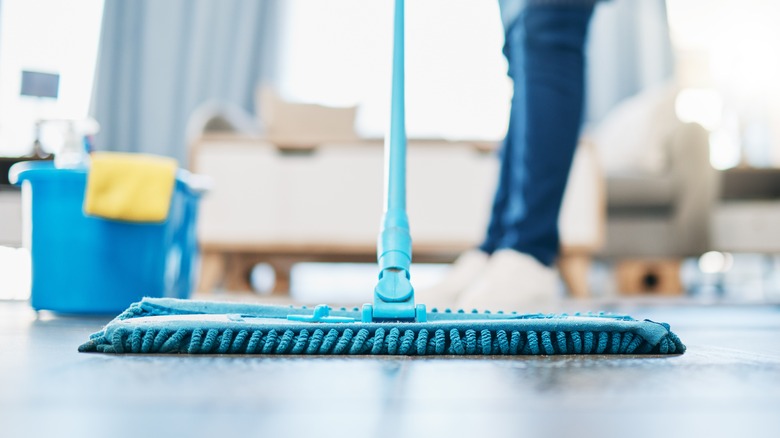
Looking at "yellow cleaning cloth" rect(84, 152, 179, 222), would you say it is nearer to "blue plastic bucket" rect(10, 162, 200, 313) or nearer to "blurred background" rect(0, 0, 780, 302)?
"blue plastic bucket" rect(10, 162, 200, 313)

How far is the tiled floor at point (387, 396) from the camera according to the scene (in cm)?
27

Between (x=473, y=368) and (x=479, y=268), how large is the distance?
25.8 inches

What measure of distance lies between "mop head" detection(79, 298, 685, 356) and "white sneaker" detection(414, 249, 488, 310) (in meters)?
0.45

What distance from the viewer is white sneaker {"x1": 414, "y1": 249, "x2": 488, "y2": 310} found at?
97 cm

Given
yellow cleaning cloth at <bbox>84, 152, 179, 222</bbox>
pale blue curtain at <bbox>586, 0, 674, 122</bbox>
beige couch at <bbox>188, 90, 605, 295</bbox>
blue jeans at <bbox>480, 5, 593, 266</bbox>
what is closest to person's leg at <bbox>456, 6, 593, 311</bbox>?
blue jeans at <bbox>480, 5, 593, 266</bbox>

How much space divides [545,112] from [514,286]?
227mm

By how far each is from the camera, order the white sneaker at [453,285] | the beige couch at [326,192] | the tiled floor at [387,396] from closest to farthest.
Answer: the tiled floor at [387,396]
the white sneaker at [453,285]
the beige couch at [326,192]

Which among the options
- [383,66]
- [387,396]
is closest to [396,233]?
[387,396]

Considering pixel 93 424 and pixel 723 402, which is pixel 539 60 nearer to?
pixel 723 402

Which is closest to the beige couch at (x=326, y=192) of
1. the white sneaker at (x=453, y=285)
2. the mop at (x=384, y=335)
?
the white sneaker at (x=453, y=285)

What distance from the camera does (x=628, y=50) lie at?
412cm

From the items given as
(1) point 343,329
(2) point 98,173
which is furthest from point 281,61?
(1) point 343,329

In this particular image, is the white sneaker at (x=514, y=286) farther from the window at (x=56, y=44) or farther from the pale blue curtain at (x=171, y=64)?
the window at (x=56, y=44)

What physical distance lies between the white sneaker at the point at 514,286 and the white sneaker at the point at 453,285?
4 centimetres
